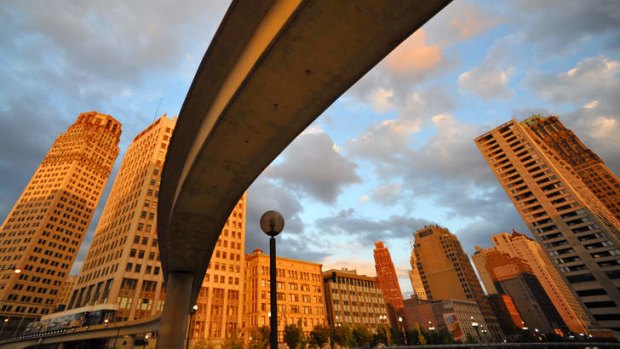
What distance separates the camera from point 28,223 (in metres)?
98.4

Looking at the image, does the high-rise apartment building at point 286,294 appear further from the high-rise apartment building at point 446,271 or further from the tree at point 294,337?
the high-rise apartment building at point 446,271

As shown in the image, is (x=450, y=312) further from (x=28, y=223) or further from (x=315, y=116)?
(x=28, y=223)

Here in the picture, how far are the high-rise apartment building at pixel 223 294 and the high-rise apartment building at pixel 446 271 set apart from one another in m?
126

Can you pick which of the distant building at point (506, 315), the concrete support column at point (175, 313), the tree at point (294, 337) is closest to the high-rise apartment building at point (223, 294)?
the tree at point (294, 337)

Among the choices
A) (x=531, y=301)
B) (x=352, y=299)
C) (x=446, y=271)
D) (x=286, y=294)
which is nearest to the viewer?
(x=286, y=294)

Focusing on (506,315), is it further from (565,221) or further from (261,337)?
(261,337)

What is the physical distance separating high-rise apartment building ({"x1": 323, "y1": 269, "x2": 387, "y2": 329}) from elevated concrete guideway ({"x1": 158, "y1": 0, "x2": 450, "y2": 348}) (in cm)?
8869

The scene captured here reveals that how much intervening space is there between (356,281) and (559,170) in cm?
7421

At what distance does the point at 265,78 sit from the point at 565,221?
336 ft

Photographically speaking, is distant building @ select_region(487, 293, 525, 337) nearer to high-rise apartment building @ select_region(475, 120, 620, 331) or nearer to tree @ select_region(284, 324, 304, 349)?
high-rise apartment building @ select_region(475, 120, 620, 331)

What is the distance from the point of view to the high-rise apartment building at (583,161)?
11069 cm

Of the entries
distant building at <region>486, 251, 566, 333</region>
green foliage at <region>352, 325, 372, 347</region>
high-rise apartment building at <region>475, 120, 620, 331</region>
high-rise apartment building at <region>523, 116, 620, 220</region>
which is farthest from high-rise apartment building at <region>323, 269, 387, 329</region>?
distant building at <region>486, 251, 566, 333</region>

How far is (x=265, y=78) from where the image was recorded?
20.4ft

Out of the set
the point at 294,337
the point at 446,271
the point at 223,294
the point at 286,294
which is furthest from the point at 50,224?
the point at 446,271
